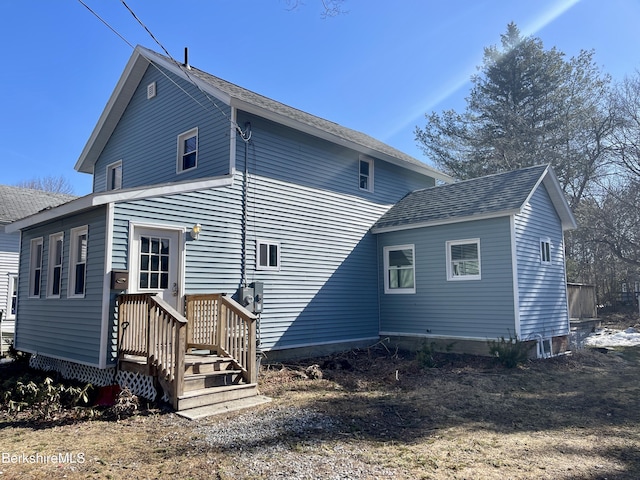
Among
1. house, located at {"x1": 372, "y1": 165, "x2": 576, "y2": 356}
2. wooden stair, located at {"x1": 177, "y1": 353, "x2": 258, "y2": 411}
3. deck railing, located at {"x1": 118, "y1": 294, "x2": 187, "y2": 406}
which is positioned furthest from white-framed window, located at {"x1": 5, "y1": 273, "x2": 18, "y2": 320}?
house, located at {"x1": 372, "y1": 165, "x2": 576, "y2": 356}

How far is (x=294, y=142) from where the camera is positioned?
11.1 meters

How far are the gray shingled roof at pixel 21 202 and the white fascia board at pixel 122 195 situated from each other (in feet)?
24.9

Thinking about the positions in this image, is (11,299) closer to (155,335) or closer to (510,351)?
(155,335)

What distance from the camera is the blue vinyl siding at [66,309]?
755cm

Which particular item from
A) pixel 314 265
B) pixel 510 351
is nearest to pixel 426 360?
pixel 510 351

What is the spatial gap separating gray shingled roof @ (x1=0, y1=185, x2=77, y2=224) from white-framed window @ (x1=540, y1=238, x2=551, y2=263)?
16.6m

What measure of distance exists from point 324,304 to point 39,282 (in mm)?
6318

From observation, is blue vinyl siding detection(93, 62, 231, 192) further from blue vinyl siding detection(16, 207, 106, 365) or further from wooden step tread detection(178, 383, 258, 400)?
wooden step tread detection(178, 383, 258, 400)

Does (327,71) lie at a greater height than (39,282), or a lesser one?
greater

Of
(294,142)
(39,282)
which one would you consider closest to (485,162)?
(294,142)

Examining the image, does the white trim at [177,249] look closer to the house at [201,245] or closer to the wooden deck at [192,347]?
the house at [201,245]

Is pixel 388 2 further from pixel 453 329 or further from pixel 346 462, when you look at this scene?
pixel 453 329

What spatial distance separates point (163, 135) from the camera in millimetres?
11664

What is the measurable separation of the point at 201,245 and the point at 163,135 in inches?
170
